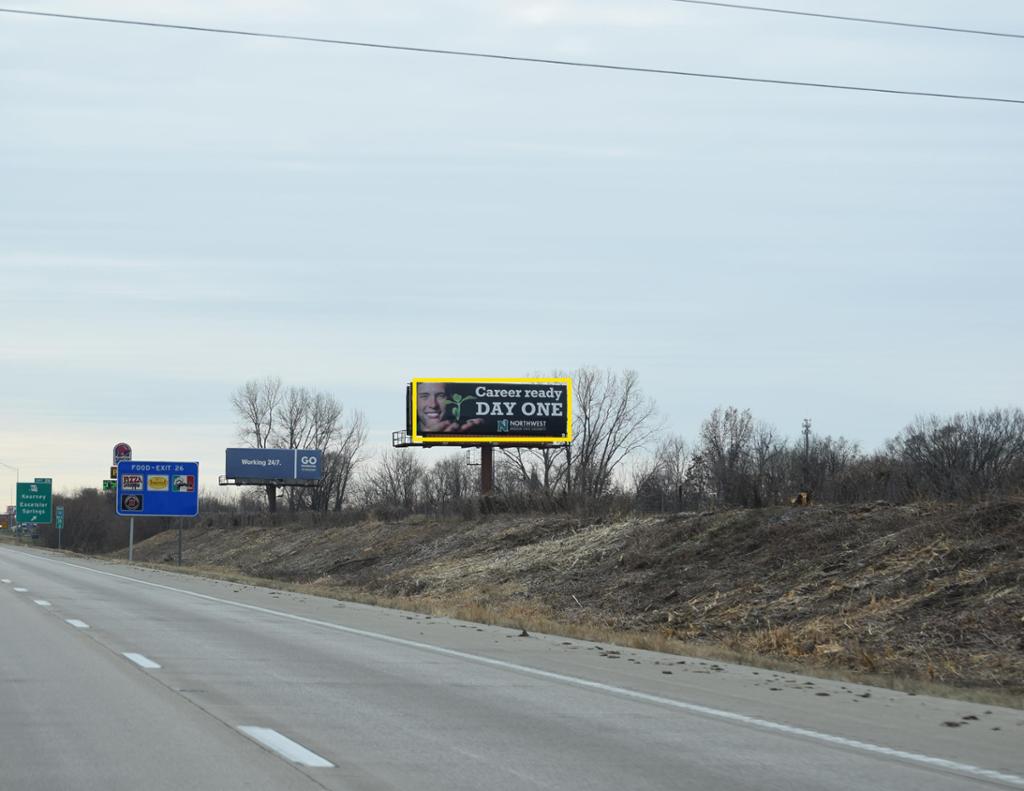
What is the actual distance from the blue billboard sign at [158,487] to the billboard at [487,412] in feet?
60.1

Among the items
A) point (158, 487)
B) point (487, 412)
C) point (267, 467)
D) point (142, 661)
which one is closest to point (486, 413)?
point (487, 412)

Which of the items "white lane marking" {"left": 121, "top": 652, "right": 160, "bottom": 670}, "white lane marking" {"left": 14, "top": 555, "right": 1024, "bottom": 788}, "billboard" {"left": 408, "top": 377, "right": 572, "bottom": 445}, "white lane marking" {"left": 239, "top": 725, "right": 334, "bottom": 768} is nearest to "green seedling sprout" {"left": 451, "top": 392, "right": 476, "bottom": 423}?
"billboard" {"left": 408, "top": 377, "right": 572, "bottom": 445}

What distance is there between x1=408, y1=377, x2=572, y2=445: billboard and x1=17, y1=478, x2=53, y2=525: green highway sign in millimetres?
42530

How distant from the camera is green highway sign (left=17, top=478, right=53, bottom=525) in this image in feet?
342

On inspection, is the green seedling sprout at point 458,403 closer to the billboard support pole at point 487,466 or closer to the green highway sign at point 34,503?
the billboard support pole at point 487,466

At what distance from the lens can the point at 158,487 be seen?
59.7 meters

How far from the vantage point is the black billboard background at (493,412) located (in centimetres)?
7600

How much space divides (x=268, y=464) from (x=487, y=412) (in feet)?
134

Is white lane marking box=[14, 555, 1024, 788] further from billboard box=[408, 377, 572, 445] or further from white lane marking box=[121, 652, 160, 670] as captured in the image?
billboard box=[408, 377, 572, 445]

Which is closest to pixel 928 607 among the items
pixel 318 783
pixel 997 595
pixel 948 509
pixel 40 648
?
pixel 997 595

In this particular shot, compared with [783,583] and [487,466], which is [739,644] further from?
[487,466]

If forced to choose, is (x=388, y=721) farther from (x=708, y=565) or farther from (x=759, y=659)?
(x=708, y=565)

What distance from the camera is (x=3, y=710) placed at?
11070 millimetres

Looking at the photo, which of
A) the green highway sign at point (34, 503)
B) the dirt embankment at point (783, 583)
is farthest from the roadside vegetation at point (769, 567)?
the green highway sign at point (34, 503)
